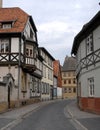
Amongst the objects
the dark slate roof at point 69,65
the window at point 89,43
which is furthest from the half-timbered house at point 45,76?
the dark slate roof at point 69,65

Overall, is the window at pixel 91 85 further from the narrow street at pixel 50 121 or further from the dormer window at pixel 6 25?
the dormer window at pixel 6 25

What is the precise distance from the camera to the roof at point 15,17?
114ft

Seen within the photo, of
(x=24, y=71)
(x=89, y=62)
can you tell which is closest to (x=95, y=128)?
(x=89, y=62)

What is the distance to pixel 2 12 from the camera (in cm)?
4019

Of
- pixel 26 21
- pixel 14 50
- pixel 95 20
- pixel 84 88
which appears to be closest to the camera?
pixel 95 20

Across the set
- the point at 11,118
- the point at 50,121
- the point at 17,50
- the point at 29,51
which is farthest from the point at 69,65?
the point at 50,121

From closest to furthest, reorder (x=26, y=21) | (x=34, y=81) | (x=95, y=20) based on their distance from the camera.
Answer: (x=95, y=20) → (x=26, y=21) → (x=34, y=81)

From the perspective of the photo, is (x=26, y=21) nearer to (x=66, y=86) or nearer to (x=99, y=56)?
(x=99, y=56)

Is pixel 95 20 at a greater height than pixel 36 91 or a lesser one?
greater

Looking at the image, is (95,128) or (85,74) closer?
(95,128)

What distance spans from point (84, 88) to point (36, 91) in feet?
68.8

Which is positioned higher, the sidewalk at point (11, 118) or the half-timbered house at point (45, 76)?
the half-timbered house at point (45, 76)

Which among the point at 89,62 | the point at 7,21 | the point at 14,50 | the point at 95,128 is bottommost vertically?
the point at 95,128

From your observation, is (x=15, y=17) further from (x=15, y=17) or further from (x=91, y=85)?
(x=91, y=85)
